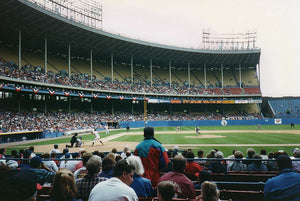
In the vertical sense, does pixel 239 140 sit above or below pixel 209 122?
above

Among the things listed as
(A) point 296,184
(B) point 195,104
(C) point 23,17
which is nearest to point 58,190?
(A) point 296,184

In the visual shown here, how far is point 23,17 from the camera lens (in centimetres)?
4100

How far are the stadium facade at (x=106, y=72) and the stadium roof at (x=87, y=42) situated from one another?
16 cm

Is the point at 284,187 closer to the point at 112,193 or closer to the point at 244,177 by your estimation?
the point at 244,177

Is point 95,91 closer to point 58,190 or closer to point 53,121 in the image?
point 53,121

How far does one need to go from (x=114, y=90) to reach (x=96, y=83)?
5.33m

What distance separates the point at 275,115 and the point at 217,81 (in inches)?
893

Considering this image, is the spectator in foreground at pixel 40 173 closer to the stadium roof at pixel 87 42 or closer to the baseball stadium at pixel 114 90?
the baseball stadium at pixel 114 90

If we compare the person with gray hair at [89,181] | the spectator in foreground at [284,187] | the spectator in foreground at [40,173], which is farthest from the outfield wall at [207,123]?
the spectator in foreground at [284,187]

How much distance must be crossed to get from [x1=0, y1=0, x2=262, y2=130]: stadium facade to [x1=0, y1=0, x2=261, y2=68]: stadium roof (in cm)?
16

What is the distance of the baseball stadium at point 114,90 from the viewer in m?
34.0

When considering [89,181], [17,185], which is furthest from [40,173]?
[17,185]

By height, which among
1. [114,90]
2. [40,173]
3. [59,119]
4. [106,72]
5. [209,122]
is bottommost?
[209,122]

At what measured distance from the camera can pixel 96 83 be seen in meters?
58.3
